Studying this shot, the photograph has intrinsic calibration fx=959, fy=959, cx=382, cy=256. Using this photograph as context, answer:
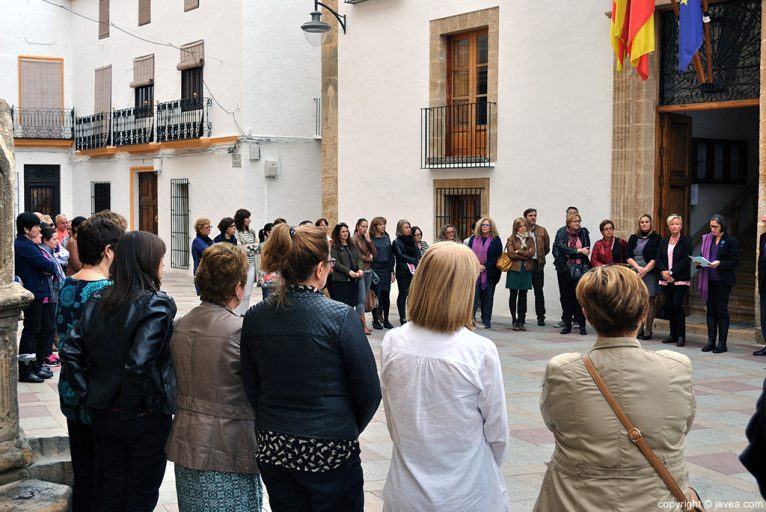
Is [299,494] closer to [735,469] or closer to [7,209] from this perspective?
[7,209]

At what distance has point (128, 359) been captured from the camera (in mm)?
3941

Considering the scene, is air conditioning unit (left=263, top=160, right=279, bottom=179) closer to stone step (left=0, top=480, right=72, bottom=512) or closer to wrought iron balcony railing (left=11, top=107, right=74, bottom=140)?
wrought iron balcony railing (left=11, top=107, right=74, bottom=140)

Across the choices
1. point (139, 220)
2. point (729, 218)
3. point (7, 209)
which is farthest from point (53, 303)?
point (139, 220)

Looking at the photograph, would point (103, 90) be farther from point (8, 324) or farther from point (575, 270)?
point (8, 324)

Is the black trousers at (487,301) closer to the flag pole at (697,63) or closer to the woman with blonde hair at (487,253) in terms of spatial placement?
the woman with blonde hair at (487,253)

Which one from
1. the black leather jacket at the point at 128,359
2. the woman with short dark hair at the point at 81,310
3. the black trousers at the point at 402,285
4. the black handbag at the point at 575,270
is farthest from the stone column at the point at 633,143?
the black leather jacket at the point at 128,359

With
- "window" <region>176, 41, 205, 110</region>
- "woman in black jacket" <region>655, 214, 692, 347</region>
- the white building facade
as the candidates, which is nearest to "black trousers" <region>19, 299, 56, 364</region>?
"woman in black jacket" <region>655, 214, 692, 347</region>

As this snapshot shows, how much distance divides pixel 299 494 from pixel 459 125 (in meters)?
13.0

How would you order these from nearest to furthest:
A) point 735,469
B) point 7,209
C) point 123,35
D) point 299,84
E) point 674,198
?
point 7,209 < point 735,469 < point 674,198 < point 299,84 < point 123,35

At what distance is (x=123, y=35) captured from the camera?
86.2 feet

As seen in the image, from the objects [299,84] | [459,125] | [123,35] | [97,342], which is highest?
[123,35]

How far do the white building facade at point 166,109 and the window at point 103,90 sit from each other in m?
0.05

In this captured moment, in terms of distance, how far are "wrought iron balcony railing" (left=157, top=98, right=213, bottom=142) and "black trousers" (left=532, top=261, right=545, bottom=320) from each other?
1164 cm

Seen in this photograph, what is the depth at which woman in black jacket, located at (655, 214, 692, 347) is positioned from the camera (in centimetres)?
1165
